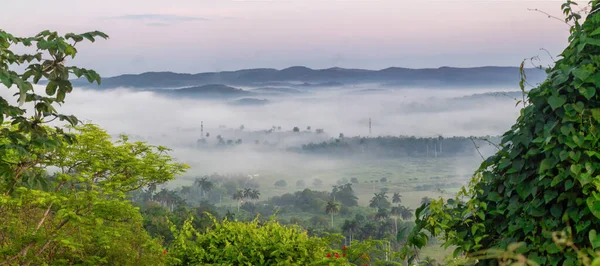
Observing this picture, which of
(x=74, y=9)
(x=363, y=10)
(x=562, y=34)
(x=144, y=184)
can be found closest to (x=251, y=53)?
(x=363, y=10)

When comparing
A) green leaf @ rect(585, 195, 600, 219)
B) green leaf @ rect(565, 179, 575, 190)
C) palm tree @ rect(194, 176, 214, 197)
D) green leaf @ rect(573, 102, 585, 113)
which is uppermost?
green leaf @ rect(573, 102, 585, 113)

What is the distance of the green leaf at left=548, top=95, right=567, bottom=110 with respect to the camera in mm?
2396

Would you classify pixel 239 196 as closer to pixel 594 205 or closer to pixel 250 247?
pixel 250 247

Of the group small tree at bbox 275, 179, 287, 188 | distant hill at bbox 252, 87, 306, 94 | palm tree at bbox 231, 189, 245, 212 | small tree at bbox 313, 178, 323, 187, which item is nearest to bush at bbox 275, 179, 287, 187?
small tree at bbox 275, 179, 287, 188

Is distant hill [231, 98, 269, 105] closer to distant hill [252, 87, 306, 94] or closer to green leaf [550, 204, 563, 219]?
distant hill [252, 87, 306, 94]

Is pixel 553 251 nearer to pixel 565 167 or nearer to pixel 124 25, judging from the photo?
pixel 565 167

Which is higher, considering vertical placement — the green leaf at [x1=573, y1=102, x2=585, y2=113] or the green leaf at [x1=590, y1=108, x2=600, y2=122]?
the green leaf at [x1=573, y1=102, x2=585, y2=113]

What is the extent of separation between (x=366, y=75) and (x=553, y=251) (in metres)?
39.9

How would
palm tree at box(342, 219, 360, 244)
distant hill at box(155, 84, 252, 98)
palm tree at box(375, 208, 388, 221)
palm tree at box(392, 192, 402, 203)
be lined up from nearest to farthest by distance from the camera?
1. palm tree at box(342, 219, 360, 244)
2. palm tree at box(375, 208, 388, 221)
3. distant hill at box(155, 84, 252, 98)
4. palm tree at box(392, 192, 402, 203)

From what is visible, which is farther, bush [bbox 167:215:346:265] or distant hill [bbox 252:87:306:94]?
distant hill [bbox 252:87:306:94]

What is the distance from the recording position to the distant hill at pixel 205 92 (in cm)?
3988

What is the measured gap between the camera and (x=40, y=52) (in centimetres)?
253

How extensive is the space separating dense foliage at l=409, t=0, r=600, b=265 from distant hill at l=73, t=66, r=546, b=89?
2948cm

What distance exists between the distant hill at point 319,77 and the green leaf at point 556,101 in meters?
29.6
